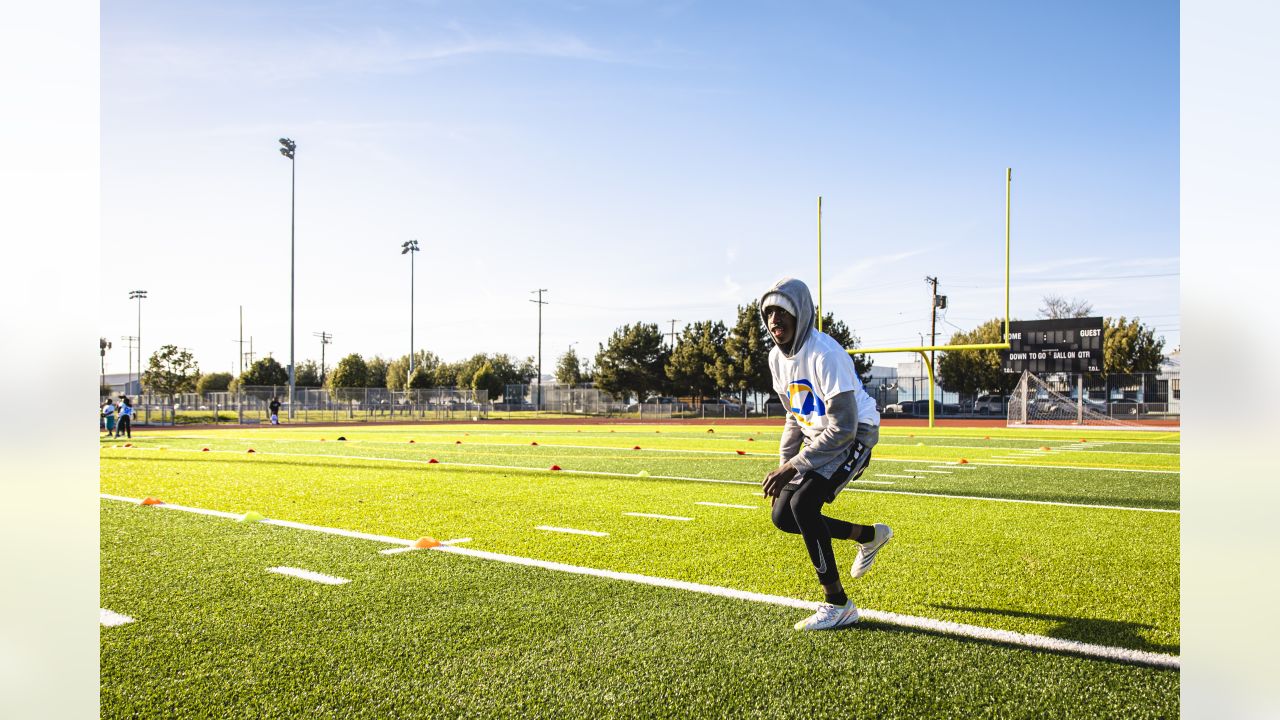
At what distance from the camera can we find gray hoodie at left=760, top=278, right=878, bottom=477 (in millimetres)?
3922

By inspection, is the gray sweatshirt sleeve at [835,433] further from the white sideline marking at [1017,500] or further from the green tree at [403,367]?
the green tree at [403,367]

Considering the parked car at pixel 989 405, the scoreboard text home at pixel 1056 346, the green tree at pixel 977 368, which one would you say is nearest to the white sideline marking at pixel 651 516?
the scoreboard text home at pixel 1056 346

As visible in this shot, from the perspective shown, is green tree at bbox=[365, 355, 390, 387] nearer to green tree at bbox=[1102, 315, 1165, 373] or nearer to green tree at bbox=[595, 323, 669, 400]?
green tree at bbox=[595, 323, 669, 400]

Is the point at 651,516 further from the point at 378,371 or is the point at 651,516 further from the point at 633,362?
the point at 378,371

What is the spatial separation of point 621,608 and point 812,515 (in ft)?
3.76

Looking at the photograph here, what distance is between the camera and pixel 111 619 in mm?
4074

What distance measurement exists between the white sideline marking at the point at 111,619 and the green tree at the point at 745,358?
163 feet

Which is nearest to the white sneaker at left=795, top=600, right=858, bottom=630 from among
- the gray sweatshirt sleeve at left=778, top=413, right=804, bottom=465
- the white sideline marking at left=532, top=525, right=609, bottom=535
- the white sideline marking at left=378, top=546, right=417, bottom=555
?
the gray sweatshirt sleeve at left=778, top=413, right=804, bottom=465

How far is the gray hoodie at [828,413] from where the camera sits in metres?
3.92

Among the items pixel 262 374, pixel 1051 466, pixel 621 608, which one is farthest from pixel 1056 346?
pixel 262 374

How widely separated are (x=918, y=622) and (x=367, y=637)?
2.70 metres

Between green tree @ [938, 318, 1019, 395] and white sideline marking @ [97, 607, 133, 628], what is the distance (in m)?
55.8

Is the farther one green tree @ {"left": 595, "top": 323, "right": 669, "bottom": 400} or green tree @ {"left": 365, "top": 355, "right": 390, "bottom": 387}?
green tree @ {"left": 365, "top": 355, "right": 390, "bottom": 387}

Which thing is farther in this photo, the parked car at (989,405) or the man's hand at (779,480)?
the parked car at (989,405)
